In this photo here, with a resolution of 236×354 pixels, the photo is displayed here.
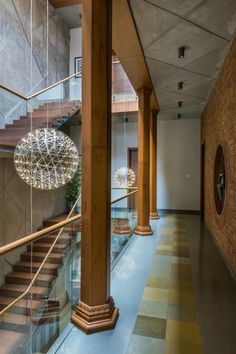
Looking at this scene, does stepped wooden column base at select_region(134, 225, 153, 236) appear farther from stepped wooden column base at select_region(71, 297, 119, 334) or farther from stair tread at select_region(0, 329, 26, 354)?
stepped wooden column base at select_region(71, 297, 119, 334)

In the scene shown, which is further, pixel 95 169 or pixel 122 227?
pixel 122 227

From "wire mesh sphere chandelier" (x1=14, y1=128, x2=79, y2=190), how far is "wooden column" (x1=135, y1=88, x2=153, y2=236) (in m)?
2.41

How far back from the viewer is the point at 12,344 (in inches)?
122

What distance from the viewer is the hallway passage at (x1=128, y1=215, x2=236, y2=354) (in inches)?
70.6

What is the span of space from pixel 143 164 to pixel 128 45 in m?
2.36

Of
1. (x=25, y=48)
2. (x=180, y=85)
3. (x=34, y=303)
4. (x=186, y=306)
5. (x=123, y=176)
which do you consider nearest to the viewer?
(x=186, y=306)

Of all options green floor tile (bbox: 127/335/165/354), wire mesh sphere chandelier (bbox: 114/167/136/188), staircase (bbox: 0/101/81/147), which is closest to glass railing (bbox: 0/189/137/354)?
green floor tile (bbox: 127/335/165/354)

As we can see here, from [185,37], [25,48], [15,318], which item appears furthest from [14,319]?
[25,48]

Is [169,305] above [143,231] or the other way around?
the other way around

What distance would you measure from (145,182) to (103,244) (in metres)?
3.14

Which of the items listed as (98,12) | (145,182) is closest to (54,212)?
(145,182)

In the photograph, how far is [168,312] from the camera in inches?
87.3

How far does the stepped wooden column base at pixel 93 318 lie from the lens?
1.89 meters

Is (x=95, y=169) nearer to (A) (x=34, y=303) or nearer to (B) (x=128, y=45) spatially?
(A) (x=34, y=303)
